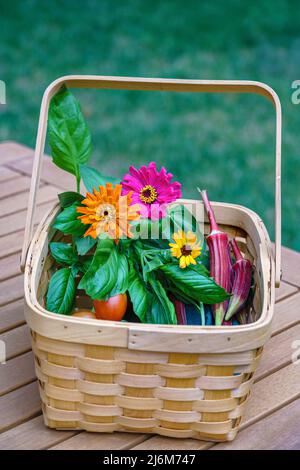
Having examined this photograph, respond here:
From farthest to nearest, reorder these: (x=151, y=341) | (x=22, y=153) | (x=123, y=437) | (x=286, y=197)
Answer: (x=286, y=197) < (x=22, y=153) < (x=123, y=437) < (x=151, y=341)

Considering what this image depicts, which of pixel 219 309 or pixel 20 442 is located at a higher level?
pixel 219 309

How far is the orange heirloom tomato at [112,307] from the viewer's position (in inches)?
41.1

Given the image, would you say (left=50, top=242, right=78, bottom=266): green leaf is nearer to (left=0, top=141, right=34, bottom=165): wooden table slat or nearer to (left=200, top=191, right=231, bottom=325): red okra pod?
(left=200, top=191, right=231, bottom=325): red okra pod

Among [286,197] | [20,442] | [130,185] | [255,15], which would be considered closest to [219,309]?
[130,185]

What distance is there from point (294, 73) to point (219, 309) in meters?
2.35

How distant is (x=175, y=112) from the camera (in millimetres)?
2928

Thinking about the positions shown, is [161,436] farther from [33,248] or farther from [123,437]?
[33,248]

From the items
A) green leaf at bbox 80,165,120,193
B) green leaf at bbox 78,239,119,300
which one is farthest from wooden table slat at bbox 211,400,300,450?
green leaf at bbox 80,165,120,193

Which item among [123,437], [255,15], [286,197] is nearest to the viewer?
[123,437]

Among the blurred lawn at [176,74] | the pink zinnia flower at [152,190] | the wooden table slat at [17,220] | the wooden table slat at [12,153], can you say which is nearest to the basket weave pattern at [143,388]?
the pink zinnia flower at [152,190]

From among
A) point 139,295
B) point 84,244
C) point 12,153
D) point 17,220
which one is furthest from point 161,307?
point 12,153

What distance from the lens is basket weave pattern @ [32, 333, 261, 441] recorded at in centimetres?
96

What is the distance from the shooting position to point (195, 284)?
3.44 feet
